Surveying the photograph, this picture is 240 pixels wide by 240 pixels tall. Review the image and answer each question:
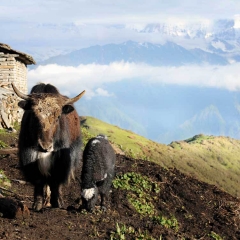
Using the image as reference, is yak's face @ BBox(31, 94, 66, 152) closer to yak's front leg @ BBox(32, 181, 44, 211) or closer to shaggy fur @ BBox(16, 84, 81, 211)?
shaggy fur @ BBox(16, 84, 81, 211)

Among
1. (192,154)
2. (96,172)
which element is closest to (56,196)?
(96,172)

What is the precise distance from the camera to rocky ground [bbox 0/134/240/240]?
717 cm

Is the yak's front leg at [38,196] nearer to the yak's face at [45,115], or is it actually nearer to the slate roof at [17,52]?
the yak's face at [45,115]

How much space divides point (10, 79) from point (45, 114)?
58.7 feet

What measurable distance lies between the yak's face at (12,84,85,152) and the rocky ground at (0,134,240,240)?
4.52 ft

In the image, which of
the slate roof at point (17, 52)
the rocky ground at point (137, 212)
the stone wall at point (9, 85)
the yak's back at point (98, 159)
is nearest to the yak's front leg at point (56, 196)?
the rocky ground at point (137, 212)

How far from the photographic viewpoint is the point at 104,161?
9.67 meters

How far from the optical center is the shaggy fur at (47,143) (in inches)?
313

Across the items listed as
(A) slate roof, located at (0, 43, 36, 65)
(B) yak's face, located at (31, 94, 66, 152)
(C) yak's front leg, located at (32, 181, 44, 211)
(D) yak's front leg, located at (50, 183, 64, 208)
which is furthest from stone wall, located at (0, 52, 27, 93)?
(B) yak's face, located at (31, 94, 66, 152)

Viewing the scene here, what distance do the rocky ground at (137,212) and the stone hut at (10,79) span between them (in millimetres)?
8622

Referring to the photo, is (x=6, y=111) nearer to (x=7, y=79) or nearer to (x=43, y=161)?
(x=7, y=79)

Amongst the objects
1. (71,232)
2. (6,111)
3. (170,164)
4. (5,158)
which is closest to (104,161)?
(71,232)

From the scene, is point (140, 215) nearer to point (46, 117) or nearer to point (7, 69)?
point (46, 117)

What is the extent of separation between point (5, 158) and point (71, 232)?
23.1 ft
